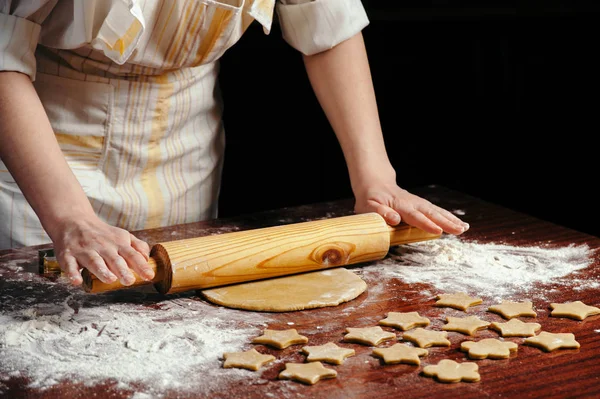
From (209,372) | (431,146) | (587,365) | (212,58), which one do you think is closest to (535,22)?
(431,146)

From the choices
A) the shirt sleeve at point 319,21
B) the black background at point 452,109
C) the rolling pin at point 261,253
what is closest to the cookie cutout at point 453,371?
the rolling pin at point 261,253

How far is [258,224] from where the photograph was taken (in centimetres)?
184

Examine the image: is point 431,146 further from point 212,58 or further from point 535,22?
point 212,58

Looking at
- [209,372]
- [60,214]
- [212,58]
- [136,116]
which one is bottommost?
[209,372]

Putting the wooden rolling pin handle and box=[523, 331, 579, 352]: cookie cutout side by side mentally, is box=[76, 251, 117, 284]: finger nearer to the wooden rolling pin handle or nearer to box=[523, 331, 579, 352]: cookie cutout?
the wooden rolling pin handle

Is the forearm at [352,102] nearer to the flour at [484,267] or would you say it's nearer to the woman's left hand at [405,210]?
the woman's left hand at [405,210]

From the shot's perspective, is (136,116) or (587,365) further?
(136,116)

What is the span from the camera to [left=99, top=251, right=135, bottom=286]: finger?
1295 millimetres

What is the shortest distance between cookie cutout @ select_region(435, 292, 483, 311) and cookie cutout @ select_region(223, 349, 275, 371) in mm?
351

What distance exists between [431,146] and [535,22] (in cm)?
58

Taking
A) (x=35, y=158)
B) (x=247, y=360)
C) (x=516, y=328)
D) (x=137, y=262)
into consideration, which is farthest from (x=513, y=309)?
(x=35, y=158)

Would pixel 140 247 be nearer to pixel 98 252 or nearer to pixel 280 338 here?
pixel 98 252

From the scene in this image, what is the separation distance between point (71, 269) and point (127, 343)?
0.55 feet

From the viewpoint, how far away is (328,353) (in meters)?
1.17
